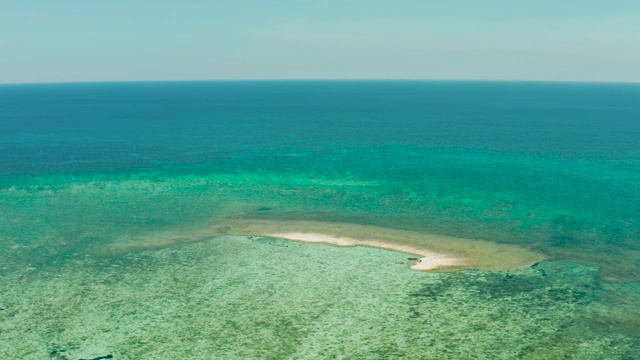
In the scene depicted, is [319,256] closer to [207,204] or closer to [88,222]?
[207,204]

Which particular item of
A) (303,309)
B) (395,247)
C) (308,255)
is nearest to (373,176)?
(395,247)

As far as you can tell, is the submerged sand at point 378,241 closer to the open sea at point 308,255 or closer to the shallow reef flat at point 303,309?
the open sea at point 308,255

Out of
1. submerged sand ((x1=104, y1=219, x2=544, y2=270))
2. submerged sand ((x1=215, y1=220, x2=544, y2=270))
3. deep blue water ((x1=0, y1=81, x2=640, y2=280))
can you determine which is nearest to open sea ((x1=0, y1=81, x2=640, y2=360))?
deep blue water ((x1=0, y1=81, x2=640, y2=280))

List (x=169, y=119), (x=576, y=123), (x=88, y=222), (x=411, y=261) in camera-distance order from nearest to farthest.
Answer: (x=411, y=261) → (x=88, y=222) → (x=576, y=123) → (x=169, y=119)

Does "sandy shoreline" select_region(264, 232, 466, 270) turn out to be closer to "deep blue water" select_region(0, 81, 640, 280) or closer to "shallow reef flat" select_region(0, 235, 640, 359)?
"shallow reef flat" select_region(0, 235, 640, 359)

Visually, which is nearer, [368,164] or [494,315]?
[494,315]

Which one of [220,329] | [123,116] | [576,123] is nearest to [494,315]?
[220,329]

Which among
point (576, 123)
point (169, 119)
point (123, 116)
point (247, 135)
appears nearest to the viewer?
point (247, 135)

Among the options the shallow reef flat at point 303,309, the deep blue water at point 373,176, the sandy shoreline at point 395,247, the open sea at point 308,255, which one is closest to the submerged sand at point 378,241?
the sandy shoreline at point 395,247
